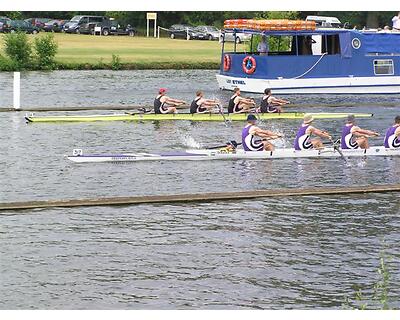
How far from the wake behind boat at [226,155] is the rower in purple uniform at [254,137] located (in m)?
0.15

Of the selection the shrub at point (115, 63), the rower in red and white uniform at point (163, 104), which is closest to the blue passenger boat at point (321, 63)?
the rower in red and white uniform at point (163, 104)

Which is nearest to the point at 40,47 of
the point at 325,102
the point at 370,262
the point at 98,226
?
the point at 325,102

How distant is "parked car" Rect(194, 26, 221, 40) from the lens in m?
82.5

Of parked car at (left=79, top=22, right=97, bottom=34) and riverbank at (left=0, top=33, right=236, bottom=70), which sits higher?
parked car at (left=79, top=22, right=97, bottom=34)

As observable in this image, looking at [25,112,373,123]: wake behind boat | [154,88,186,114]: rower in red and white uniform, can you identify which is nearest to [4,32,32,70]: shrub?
[25,112,373,123]: wake behind boat

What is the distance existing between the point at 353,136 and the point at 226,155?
3914 mm

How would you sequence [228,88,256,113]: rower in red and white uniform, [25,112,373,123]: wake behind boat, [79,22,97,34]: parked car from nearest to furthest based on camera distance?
[25,112,373,123]: wake behind boat < [228,88,256,113]: rower in red and white uniform < [79,22,97,34]: parked car

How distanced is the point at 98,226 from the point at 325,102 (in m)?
25.4

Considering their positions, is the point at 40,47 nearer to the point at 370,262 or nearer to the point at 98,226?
the point at 98,226

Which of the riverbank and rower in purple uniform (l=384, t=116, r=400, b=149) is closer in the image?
rower in purple uniform (l=384, t=116, r=400, b=149)

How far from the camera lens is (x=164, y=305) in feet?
51.5

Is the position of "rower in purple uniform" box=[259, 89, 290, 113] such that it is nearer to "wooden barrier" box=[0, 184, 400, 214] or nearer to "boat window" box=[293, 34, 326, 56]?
"boat window" box=[293, 34, 326, 56]

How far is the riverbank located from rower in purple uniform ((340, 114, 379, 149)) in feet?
103

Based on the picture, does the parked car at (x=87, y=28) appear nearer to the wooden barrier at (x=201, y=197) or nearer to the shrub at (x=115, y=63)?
the shrub at (x=115, y=63)
